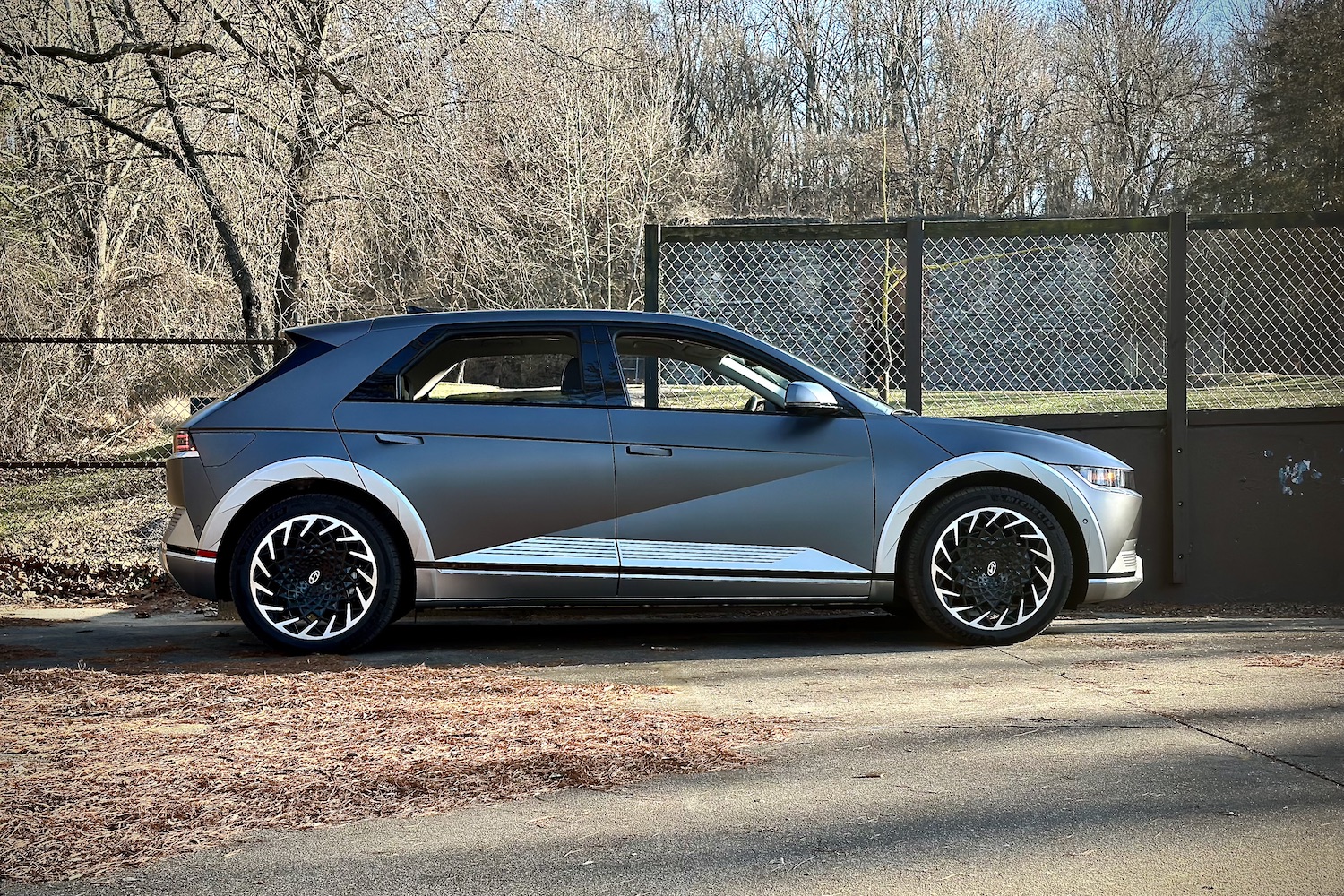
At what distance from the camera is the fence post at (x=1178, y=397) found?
8.79 m

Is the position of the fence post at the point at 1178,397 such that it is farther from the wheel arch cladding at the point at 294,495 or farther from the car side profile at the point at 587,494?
the wheel arch cladding at the point at 294,495

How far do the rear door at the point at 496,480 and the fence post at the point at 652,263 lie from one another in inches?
95.3

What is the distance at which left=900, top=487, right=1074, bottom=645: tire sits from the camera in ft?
21.0

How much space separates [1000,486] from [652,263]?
3.12m

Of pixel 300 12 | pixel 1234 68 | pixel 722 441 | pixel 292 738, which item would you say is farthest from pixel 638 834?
pixel 1234 68

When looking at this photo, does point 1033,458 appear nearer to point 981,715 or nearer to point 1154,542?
point 981,715


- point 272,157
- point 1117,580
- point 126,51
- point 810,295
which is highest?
point 126,51

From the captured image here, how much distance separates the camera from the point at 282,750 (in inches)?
170

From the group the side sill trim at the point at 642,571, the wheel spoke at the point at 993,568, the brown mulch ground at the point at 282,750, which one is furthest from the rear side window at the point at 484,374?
the wheel spoke at the point at 993,568

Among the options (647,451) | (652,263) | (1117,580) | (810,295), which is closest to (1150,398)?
(810,295)

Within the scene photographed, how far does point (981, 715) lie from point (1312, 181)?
34.4 metres

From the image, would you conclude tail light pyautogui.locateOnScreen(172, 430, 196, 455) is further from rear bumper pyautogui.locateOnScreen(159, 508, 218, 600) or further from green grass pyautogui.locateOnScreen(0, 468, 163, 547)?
green grass pyautogui.locateOnScreen(0, 468, 163, 547)

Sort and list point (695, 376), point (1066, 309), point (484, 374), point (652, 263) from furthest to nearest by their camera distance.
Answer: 1. point (1066, 309)
2. point (652, 263)
3. point (695, 376)
4. point (484, 374)

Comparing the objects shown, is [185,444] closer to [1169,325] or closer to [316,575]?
[316,575]
